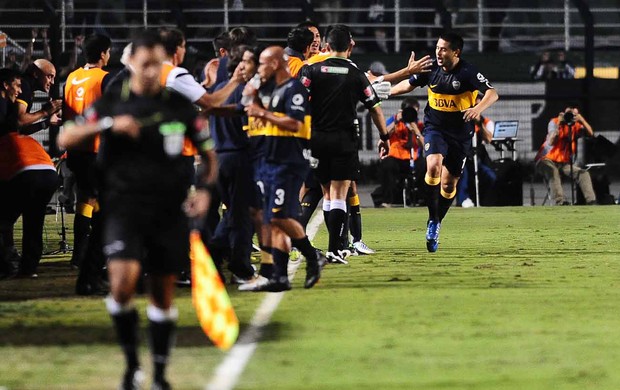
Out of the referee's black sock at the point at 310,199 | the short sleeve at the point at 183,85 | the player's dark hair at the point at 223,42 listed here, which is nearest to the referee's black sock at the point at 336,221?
the referee's black sock at the point at 310,199

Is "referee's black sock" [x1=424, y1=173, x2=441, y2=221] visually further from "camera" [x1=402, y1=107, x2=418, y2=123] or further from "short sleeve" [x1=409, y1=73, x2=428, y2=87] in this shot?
"camera" [x1=402, y1=107, x2=418, y2=123]

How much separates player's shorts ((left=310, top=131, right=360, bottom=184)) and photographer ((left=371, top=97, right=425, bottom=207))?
1094 centimetres

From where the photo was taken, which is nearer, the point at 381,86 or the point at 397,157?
the point at 381,86

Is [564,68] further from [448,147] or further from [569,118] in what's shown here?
[448,147]

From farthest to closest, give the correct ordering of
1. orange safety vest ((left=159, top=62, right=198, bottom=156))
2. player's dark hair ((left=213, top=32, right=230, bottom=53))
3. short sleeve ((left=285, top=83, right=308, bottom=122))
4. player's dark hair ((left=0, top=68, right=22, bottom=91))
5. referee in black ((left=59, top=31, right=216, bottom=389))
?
1. player's dark hair ((left=0, top=68, right=22, bottom=91))
2. player's dark hair ((left=213, top=32, right=230, bottom=53))
3. short sleeve ((left=285, top=83, right=308, bottom=122))
4. orange safety vest ((left=159, top=62, right=198, bottom=156))
5. referee in black ((left=59, top=31, right=216, bottom=389))

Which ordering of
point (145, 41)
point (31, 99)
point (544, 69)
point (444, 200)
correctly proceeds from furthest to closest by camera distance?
1. point (544, 69)
2. point (444, 200)
3. point (31, 99)
4. point (145, 41)

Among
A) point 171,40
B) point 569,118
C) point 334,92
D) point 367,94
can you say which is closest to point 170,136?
point 171,40

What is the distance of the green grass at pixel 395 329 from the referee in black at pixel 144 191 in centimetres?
37

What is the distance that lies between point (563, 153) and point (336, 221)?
502 inches

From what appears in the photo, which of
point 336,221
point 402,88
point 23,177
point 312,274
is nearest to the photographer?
point 312,274

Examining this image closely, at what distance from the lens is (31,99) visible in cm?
1437

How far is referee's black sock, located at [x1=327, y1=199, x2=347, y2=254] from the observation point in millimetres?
13602

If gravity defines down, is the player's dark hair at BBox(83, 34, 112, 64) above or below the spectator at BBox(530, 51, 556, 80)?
above

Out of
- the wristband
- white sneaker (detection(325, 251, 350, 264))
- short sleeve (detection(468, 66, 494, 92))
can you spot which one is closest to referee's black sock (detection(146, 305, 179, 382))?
the wristband
